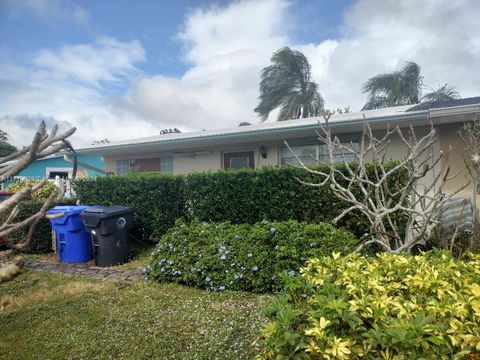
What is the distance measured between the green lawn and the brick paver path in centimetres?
48

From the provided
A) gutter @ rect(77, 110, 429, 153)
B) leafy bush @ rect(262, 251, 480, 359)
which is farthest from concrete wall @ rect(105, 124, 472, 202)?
leafy bush @ rect(262, 251, 480, 359)

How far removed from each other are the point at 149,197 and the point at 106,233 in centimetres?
154

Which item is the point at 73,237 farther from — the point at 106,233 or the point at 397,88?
the point at 397,88

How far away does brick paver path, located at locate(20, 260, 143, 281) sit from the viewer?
5.44 metres

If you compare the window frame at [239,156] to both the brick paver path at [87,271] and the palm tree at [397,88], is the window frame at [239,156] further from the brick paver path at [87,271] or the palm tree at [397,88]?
the palm tree at [397,88]

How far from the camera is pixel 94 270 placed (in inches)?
234

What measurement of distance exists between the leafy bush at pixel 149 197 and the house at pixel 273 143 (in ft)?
7.97

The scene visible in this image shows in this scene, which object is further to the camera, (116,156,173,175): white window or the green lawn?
(116,156,173,175): white window

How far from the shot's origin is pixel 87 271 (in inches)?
233

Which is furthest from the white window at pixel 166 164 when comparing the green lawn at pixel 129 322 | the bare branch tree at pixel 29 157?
the bare branch tree at pixel 29 157

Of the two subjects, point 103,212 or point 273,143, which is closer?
point 103,212

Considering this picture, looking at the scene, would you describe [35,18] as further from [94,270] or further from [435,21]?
[435,21]

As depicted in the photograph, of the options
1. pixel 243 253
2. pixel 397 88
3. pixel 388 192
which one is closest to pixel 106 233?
pixel 243 253

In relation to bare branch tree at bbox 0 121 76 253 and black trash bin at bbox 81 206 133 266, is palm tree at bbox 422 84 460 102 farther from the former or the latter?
bare branch tree at bbox 0 121 76 253
